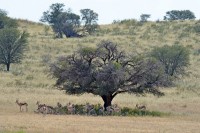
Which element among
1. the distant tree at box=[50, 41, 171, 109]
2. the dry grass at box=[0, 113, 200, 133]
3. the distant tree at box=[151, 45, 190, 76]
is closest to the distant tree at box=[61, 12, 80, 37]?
the distant tree at box=[151, 45, 190, 76]

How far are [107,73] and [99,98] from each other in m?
11.2

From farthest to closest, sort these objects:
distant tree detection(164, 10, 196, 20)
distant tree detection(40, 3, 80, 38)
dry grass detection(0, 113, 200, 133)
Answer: distant tree detection(164, 10, 196, 20), distant tree detection(40, 3, 80, 38), dry grass detection(0, 113, 200, 133)

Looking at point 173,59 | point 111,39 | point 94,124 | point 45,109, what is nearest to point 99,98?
point 45,109

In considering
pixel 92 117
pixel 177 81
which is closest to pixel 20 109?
pixel 92 117

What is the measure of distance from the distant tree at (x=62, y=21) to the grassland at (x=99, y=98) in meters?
2.34

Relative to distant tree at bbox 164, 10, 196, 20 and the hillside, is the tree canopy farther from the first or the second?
distant tree at bbox 164, 10, 196, 20

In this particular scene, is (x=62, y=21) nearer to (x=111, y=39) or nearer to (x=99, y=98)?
(x=111, y=39)

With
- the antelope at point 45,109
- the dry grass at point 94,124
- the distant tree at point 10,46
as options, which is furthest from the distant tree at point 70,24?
the dry grass at point 94,124

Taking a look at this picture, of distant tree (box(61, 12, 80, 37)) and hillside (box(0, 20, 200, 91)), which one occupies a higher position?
distant tree (box(61, 12, 80, 37))

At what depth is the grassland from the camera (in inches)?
1097

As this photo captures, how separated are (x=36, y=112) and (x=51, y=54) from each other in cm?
4099

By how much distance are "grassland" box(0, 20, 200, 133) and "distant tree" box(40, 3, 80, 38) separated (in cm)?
234

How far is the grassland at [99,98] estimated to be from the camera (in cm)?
2787

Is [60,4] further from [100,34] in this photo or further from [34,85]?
[34,85]
